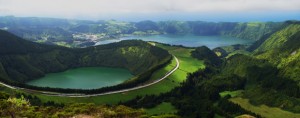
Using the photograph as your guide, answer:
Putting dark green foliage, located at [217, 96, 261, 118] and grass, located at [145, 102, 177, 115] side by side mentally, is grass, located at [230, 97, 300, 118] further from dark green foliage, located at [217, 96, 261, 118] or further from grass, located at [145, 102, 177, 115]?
grass, located at [145, 102, 177, 115]

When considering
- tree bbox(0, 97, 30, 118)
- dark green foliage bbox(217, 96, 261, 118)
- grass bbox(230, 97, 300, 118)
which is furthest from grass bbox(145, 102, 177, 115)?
tree bbox(0, 97, 30, 118)

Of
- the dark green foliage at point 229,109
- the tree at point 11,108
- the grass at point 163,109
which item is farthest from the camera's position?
the grass at point 163,109

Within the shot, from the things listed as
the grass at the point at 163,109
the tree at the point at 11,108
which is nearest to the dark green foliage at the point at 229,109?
the grass at the point at 163,109

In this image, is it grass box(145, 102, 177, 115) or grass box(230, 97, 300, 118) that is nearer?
grass box(230, 97, 300, 118)

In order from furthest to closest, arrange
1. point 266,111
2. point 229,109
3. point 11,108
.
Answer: point 266,111, point 229,109, point 11,108

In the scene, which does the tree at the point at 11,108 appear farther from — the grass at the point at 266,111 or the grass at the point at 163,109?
the grass at the point at 266,111

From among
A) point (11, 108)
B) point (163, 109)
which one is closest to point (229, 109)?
point (163, 109)

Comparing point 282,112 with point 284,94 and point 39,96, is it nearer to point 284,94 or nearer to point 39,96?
point 284,94

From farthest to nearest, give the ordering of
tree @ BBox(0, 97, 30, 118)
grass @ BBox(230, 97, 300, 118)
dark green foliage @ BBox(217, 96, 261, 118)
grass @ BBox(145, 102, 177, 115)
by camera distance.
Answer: grass @ BBox(145, 102, 177, 115), grass @ BBox(230, 97, 300, 118), dark green foliage @ BBox(217, 96, 261, 118), tree @ BBox(0, 97, 30, 118)

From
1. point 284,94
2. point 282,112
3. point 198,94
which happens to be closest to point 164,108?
point 198,94

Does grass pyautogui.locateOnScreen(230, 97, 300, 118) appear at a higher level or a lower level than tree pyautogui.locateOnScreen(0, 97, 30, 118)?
lower

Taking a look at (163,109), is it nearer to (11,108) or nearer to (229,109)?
(229,109)
